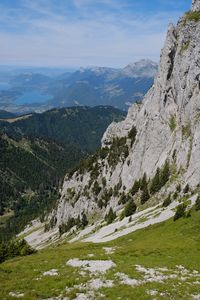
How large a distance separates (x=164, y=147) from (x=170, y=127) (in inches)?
280

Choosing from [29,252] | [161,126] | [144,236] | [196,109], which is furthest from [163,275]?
[161,126]

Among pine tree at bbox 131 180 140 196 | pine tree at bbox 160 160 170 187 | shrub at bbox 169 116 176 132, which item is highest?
shrub at bbox 169 116 176 132

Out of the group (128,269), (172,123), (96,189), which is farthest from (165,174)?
(128,269)

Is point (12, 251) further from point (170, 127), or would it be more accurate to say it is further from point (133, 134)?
point (133, 134)

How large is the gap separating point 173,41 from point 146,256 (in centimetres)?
10410

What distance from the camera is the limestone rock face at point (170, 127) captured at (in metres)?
103

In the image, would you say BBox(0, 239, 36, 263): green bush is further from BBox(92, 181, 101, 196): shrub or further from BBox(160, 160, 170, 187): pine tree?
BBox(92, 181, 101, 196): shrub

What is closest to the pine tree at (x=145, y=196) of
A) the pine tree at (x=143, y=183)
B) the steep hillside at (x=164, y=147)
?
the steep hillside at (x=164, y=147)

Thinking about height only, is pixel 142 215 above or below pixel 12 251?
below

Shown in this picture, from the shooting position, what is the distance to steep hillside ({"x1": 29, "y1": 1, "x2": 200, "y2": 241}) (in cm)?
10050

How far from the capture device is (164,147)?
12375cm

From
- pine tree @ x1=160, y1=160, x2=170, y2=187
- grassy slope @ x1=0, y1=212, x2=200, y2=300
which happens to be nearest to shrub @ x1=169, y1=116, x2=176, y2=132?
pine tree @ x1=160, y1=160, x2=170, y2=187

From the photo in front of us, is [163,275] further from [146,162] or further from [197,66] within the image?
[146,162]

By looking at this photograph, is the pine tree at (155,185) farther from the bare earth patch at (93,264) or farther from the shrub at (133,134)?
the bare earth patch at (93,264)
